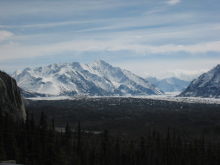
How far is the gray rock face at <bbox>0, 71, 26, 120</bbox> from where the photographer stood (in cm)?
10481

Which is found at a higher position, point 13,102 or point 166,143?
point 13,102

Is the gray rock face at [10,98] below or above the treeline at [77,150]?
above

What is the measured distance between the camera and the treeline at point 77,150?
2502 inches

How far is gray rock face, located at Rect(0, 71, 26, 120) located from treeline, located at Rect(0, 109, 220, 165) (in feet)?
65.8

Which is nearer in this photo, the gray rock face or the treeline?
the treeline

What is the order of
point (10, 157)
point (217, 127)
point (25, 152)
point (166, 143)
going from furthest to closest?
point (217, 127) < point (166, 143) < point (25, 152) < point (10, 157)

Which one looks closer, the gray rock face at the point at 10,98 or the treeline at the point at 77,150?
the treeline at the point at 77,150

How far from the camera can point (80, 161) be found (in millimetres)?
75000

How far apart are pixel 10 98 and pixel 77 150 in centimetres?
3780

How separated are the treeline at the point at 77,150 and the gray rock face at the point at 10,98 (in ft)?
65.8

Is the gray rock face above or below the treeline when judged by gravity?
above

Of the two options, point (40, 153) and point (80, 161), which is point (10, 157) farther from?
point (80, 161)

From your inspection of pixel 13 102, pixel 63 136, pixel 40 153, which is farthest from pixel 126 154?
pixel 13 102

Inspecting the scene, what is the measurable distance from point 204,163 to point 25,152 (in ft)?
141
